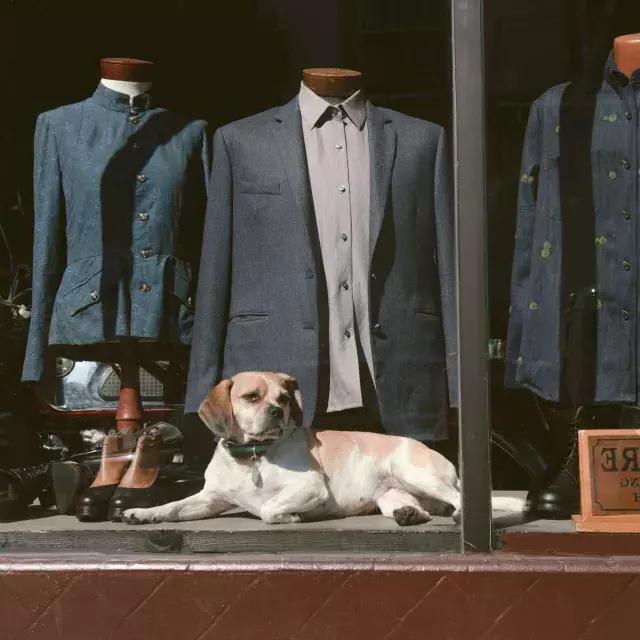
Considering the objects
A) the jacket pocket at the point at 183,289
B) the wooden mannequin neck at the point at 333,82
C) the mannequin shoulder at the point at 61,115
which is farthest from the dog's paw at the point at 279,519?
the mannequin shoulder at the point at 61,115

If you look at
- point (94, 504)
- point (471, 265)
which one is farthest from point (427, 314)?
point (94, 504)

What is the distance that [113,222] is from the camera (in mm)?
4836

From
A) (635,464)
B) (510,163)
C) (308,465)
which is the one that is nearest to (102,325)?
(308,465)

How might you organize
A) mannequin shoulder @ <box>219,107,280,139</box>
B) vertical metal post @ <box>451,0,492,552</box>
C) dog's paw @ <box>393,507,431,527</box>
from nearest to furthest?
vertical metal post @ <box>451,0,492,552</box> < dog's paw @ <box>393,507,431,527</box> < mannequin shoulder @ <box>219,107,280,139</box>

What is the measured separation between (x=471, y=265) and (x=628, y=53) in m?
1.05

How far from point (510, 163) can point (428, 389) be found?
0.90 metres

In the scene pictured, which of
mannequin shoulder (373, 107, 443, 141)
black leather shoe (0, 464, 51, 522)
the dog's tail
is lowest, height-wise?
the dog's tail

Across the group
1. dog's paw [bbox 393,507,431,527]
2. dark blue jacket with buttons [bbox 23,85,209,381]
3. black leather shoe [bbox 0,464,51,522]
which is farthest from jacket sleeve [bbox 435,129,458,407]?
black leather shoe [bbox 0,464,51,522]

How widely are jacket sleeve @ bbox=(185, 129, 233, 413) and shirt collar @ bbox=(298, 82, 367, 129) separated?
13.2 inches

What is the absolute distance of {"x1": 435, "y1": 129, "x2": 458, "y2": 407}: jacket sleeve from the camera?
4762 millimetres

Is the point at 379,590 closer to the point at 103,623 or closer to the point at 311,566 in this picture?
the point at 311,566

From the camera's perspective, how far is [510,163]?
15.8 feet

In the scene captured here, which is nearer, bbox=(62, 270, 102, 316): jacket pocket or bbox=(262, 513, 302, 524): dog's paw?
bbox=(262, 513, 302, 524): dog's paw

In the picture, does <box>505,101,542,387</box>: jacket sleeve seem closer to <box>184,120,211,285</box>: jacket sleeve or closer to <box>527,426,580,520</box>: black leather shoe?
<box>527,426,580,520</box>: black leather shoe
